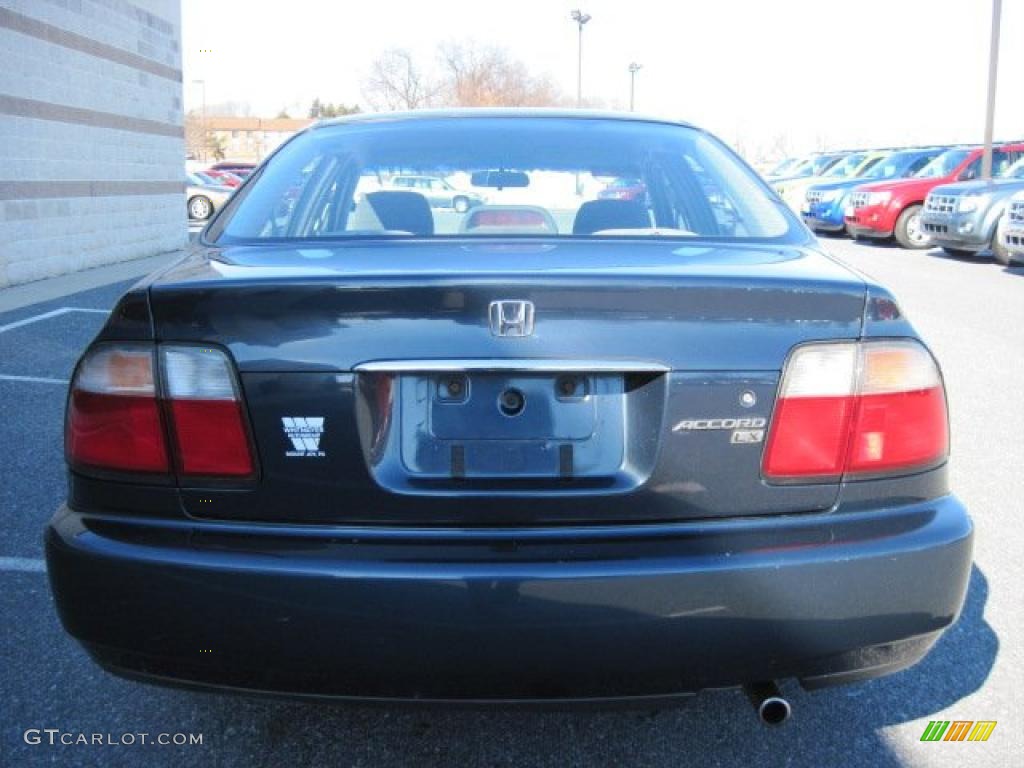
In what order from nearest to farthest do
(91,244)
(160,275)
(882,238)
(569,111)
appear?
(160,275)
(569,111)
(91,244)
(882,238)

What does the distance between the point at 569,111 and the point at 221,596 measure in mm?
2148

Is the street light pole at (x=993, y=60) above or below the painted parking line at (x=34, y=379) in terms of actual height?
above

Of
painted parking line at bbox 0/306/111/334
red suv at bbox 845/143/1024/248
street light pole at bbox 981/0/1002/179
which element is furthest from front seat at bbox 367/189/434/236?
street light pole at bbox 981/0/1002/179

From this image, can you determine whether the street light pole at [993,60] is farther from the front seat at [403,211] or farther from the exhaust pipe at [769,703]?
the exhaust pipe at [769,703]

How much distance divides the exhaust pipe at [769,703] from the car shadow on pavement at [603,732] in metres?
0.34

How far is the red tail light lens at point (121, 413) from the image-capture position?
2.06 metres

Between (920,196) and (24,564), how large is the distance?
17.4m

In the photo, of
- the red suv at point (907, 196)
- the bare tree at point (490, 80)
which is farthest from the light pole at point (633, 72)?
the red suv at point (907, 196)

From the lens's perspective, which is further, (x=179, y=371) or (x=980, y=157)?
(x=980, y=157)

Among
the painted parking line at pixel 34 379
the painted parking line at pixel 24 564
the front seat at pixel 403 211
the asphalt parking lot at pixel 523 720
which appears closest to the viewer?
the asphalt parking lot at pixel 523 720

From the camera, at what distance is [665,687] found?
2.01 metres

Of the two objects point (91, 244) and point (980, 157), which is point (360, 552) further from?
point (980, 157)

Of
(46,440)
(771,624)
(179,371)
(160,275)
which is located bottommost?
(46,440)

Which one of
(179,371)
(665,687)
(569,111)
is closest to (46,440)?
(569,111)
